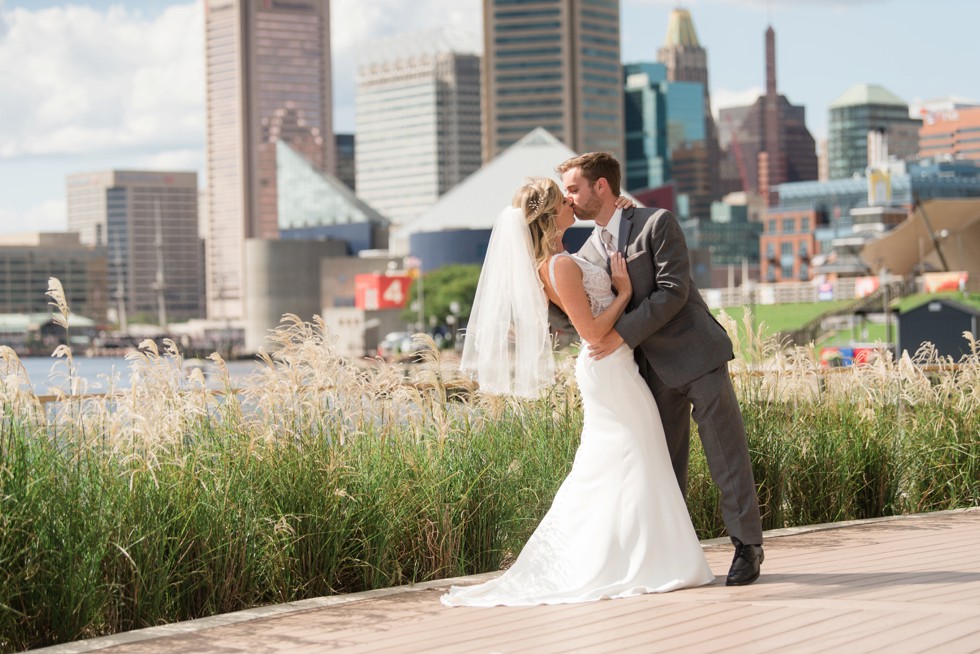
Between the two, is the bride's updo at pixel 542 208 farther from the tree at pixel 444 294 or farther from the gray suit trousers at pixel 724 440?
the tree at pixel 444 294

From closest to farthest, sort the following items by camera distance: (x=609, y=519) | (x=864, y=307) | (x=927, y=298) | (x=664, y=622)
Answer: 1. (x=664, y=622)
2. (x=609, y=519)
3. (x=864, y=307)
4. (x=927, y=298)

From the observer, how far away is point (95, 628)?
4551 mm

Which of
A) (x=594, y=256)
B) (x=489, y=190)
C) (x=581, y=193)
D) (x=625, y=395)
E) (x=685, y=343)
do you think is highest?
(x=489, y=190)

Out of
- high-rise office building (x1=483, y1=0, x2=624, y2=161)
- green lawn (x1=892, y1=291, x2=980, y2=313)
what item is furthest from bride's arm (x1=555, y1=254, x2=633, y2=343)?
high-rise office building (x1=483, y1=0, x2=624, y2=161)

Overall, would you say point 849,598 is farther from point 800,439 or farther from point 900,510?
point 900,510

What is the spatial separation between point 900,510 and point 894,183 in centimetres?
15609

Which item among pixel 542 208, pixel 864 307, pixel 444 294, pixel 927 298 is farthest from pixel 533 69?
pixel 542 208

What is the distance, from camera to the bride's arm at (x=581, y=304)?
200 inches

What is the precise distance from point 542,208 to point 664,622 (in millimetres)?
1744

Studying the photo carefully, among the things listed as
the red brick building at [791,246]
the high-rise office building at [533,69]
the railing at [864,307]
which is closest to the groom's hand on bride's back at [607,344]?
the railing at [864,307]

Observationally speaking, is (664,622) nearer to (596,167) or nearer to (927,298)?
(596,167)

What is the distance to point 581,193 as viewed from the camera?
5.14m

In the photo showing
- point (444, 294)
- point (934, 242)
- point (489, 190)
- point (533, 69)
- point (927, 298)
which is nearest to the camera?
point (927, 298)

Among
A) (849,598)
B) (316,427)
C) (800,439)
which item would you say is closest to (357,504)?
(316,427)
